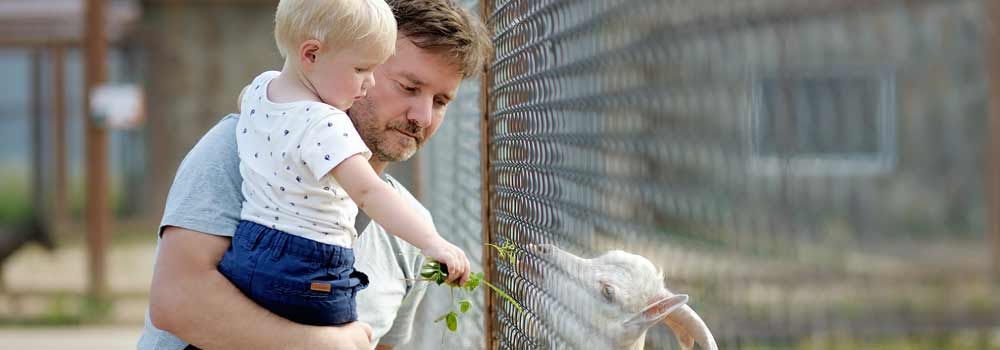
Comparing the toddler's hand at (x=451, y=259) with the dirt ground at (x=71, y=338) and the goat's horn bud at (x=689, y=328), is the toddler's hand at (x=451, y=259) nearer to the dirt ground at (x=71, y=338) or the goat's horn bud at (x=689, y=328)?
the goat's horn bud at (x=689, y=328)

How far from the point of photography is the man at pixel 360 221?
2.14 metres

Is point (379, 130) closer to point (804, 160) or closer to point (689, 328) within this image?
point (689, 328)

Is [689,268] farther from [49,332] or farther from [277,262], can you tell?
[49,332]

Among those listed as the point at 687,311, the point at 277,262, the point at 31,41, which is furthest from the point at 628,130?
the point at 31,41

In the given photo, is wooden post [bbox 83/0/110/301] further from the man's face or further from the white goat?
the white goat

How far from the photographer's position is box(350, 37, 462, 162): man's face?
7.95ft

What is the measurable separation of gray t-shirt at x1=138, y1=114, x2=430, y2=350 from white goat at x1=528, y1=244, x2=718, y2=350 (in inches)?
11.8

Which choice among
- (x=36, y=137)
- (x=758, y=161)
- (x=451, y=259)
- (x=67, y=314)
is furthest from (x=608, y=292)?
(x=36, y=137)

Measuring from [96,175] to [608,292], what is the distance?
826cm

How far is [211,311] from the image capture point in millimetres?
2150

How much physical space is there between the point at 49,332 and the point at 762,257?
9.09 meters

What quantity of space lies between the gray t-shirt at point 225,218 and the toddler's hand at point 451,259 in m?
0.30

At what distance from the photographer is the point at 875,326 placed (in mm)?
777

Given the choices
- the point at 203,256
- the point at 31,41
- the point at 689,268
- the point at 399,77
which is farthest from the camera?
the point at 31,41
